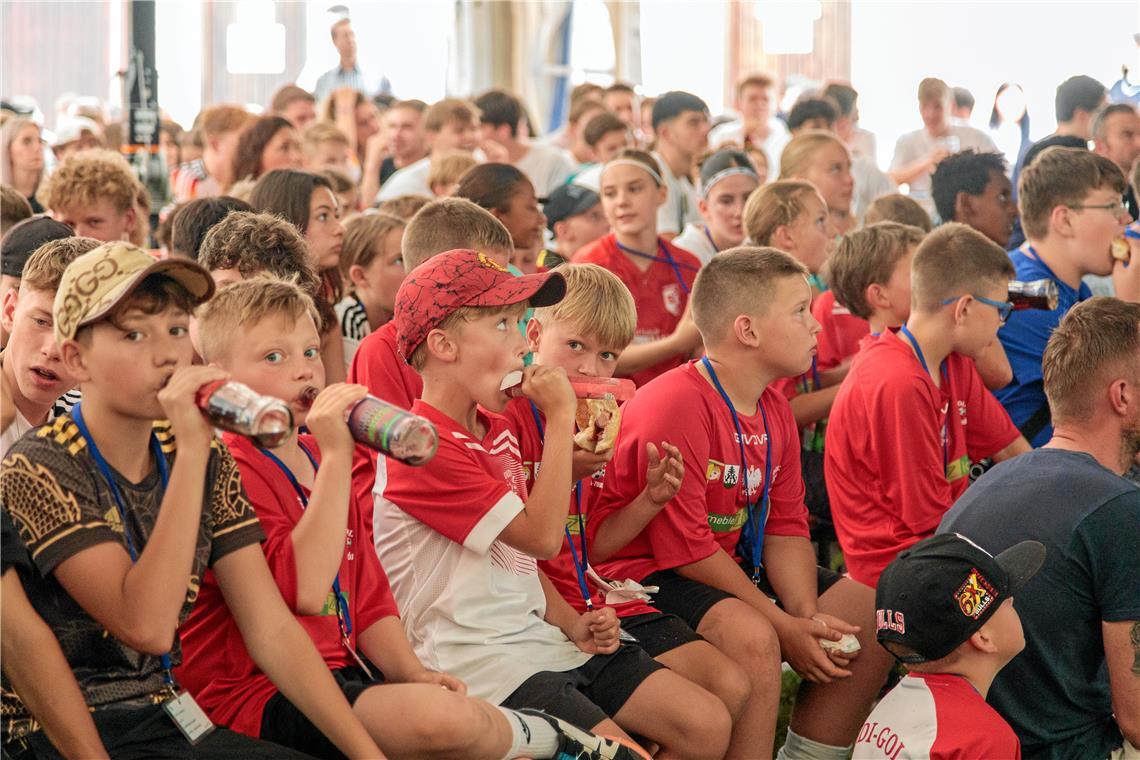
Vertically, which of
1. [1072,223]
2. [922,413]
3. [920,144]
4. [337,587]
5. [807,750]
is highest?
[920,144]

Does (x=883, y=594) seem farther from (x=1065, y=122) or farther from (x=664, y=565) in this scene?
(x=1065, y=122)

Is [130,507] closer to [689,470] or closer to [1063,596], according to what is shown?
[689,470]

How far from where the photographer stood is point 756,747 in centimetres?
362

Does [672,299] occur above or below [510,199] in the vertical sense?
below

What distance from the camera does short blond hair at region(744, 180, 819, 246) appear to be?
19.1 feet

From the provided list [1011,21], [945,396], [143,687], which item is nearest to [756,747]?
[945,396]

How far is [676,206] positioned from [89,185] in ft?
13.8

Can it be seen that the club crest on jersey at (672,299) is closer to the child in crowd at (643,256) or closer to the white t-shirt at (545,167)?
the child in crowd at (643,256)

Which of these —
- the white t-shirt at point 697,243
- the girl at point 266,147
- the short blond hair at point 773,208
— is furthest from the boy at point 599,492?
the girl at point 266,147

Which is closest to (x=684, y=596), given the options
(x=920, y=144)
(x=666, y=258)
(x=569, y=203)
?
(x=666, y=258)

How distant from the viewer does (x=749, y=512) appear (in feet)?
13.3

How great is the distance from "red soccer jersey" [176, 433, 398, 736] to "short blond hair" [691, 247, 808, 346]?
5.17ft

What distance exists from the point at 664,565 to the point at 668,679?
1.95 ft

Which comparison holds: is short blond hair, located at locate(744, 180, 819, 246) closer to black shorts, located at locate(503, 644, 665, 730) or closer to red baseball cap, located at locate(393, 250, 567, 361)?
red baseball cap, located at locate(393, 250, 567, 361)
